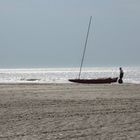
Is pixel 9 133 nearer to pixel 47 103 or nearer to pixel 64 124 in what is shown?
pixel 64 124

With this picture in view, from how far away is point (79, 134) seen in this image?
41.1 ft

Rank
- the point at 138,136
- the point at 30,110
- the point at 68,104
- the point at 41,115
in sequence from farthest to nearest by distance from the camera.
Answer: the point at 68,104 < the point at 30,110 < the point at 41,115 < the point at 138,136

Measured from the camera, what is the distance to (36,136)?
1229 centimetres

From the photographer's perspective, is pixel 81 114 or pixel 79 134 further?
pixel 81 114

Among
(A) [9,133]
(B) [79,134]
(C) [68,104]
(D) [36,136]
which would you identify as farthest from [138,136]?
(C) [68,104]

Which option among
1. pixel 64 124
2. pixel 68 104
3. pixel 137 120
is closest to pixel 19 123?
pixel 64 124

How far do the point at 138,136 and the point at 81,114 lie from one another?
4941 mm

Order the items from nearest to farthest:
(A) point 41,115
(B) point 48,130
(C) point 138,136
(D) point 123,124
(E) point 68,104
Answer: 1. (C) point 138,136
2. (B) point 48,130
3. (D) point 123,124
4. (A) point 41,115
5. (E) point 68,104

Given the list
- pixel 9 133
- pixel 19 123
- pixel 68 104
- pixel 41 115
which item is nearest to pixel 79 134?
pixel 9 133

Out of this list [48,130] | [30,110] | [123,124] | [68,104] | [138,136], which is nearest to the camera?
[138,136]

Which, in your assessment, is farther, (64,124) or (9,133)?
(64,124)

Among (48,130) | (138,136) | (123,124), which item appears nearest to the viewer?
(138,136)

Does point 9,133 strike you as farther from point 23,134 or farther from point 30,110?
point 30,110

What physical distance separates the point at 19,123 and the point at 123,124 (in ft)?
10.4
